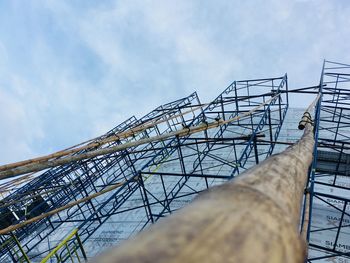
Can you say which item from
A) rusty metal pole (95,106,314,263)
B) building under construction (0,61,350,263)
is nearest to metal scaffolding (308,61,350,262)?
building under construction (0,61,350,263)

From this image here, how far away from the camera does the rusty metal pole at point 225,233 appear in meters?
0.67

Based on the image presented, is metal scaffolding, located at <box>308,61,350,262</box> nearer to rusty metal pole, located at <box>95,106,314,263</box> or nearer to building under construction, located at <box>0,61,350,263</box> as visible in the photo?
building under construction, located at <box>0,61,350,263</box>

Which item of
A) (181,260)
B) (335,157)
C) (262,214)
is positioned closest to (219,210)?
(262,214)

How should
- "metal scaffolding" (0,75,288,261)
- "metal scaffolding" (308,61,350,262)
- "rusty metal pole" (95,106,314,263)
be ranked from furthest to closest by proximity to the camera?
"metal scaffolding" (0,75,288,261) < "metal scaffolding" (308,61,350,262) < "rusty metal pole" (95,106,314,263)

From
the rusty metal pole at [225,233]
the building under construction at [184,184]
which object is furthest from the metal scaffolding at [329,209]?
the rusty metal pole at [225,233]

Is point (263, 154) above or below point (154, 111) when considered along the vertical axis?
below

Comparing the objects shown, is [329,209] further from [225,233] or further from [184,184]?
[225,233]

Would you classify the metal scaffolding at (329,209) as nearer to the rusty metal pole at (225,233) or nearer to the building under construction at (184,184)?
the building under construction at (184,184)

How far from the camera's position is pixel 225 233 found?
76 centimetres

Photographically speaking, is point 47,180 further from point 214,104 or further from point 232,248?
point 232,248

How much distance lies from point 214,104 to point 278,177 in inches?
537

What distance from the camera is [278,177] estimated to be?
137cm

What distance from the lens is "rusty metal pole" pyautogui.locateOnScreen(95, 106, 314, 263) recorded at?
0.67m

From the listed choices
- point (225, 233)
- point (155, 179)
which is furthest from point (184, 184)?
point (225, 233)
